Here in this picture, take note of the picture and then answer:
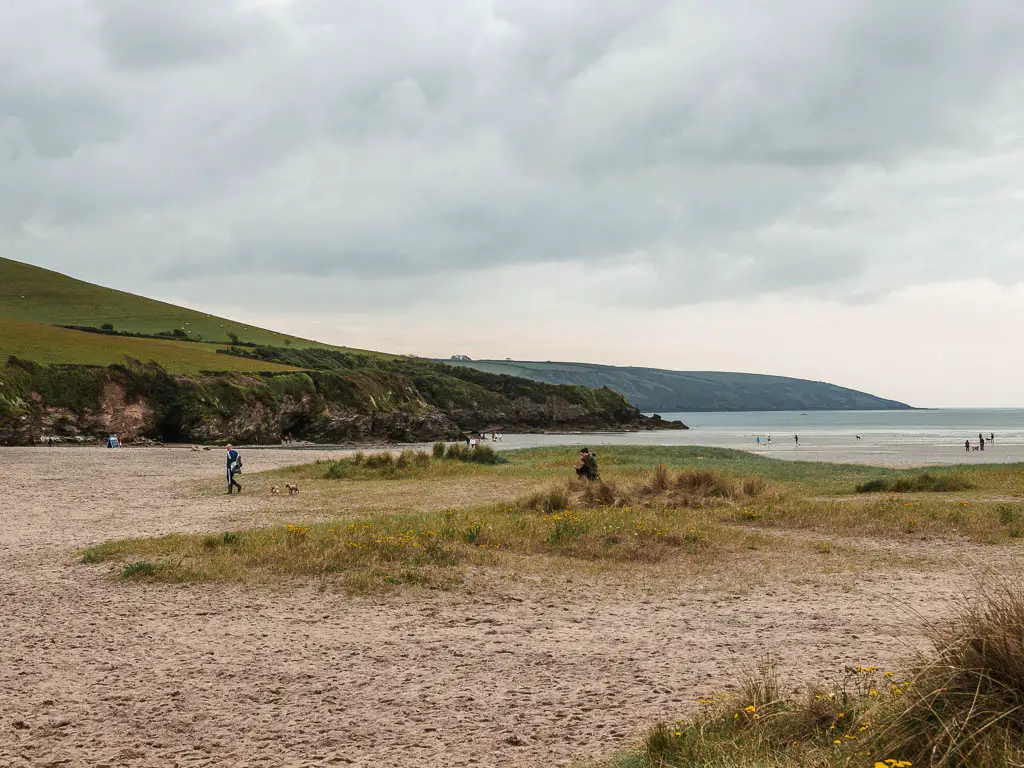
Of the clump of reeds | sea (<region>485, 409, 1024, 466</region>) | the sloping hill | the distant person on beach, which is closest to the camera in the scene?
the clump of reeds

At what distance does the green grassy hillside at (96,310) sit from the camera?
128m

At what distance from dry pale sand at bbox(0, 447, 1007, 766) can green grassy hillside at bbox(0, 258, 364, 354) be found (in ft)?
415

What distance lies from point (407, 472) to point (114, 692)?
2630cm

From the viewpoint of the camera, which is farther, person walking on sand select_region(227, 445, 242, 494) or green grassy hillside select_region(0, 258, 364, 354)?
green grassy hillside select_region(0, 258, 364, 354)

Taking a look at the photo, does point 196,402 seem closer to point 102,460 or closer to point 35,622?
point 102,460

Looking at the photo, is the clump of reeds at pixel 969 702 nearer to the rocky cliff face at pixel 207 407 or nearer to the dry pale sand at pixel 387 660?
the dry pale sand at pixel 387 660

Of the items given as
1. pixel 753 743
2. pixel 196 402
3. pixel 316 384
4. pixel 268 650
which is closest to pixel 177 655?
pixel 268 650

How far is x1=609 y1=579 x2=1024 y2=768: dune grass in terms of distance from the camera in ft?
14.4

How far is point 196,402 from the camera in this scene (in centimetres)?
7331

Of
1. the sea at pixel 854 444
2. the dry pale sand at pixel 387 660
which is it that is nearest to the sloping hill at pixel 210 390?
the sea at pixel 854 444

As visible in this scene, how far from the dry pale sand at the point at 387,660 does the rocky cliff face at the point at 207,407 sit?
190ft

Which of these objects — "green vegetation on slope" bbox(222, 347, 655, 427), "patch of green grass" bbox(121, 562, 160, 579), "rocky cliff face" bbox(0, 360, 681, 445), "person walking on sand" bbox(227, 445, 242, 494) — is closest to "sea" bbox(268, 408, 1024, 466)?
"rocky cliff face" bbox(0, 360, 681, 445)

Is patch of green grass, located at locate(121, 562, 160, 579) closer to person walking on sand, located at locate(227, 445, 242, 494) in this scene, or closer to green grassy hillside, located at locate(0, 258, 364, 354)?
person walking on sand, located at locate(227, 445, 242, 494)

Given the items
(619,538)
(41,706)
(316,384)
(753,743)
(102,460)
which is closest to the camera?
(753,743)
